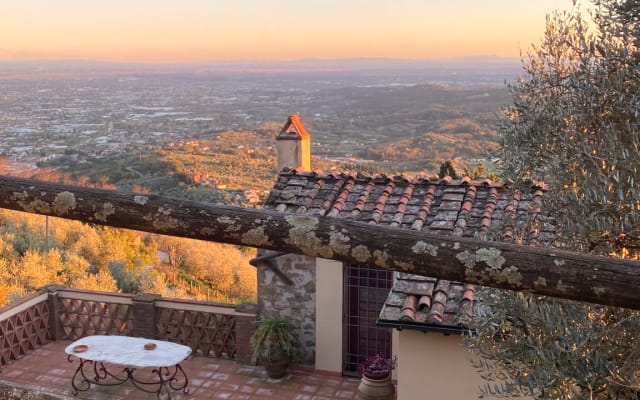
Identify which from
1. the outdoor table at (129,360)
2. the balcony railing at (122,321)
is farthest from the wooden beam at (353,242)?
the balcony railing at (122,321)

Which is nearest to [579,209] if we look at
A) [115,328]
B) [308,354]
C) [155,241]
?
[308,354]

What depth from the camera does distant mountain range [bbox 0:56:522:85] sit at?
4025cm

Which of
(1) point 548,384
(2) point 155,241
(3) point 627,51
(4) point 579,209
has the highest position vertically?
(3) point 627,51

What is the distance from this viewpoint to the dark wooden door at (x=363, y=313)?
960 centimetres

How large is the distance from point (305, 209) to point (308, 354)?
7.72 ft

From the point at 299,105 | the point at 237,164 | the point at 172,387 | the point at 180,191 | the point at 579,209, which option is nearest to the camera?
the point at 579,209

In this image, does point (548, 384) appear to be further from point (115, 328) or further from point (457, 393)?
point (115, 328)

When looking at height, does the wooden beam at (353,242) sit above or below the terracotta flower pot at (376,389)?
above

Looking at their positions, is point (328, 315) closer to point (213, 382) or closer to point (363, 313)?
point (363, 313)

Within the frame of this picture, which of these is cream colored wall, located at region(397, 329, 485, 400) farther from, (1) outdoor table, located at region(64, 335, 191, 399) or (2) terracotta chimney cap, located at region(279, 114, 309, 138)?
(2) terracotta chimney cap, located at region(279, 114, 309, 138)

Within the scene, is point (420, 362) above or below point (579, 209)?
below

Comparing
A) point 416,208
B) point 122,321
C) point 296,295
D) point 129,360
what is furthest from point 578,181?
point 122,321

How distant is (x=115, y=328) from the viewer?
1128 cm

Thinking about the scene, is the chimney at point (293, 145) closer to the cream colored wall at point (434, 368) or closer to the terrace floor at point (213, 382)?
the terrace floor at point (213, 382)
